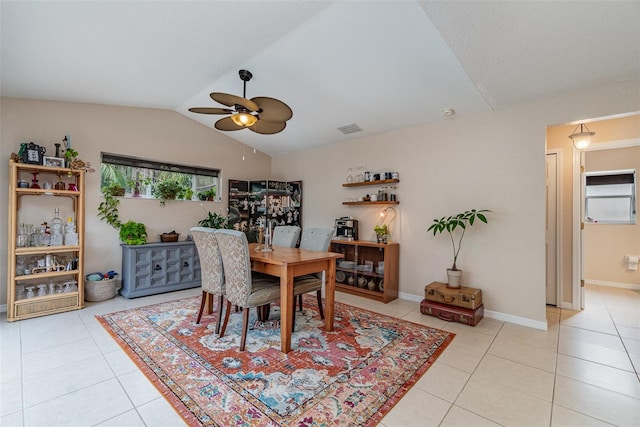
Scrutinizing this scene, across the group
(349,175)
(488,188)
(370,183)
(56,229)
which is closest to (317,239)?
(370,183)

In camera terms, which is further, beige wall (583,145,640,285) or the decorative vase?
beige wall (583,145,640,285)

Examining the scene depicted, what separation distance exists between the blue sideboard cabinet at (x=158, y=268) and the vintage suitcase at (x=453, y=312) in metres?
3.53

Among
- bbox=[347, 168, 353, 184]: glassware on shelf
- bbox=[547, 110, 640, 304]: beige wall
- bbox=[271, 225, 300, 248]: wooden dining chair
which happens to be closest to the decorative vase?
bbox=[547, 110, 640, 304]: beige wall

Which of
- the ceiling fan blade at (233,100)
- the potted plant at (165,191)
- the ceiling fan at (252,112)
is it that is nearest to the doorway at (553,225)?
the ceiling fan at (252,112)

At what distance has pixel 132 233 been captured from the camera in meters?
4.12

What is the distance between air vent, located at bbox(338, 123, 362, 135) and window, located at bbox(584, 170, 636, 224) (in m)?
4.05

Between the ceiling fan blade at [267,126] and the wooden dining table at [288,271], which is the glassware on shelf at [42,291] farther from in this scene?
the ceiling fan blade at [267,126]

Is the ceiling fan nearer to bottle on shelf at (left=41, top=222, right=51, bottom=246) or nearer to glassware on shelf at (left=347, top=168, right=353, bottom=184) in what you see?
glassware on shelf at (left=347, top=168, right=353, bottom=184)

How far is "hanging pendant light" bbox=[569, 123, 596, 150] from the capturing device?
11.4ft

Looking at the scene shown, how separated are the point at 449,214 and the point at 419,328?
1560 millimetres

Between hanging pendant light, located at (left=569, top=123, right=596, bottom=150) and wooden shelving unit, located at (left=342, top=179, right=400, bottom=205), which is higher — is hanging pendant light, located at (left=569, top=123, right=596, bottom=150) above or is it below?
above

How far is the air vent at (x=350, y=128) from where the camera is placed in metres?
4.32

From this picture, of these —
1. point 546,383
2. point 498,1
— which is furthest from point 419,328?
point 498,1

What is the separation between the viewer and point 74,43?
2398 millimetres
